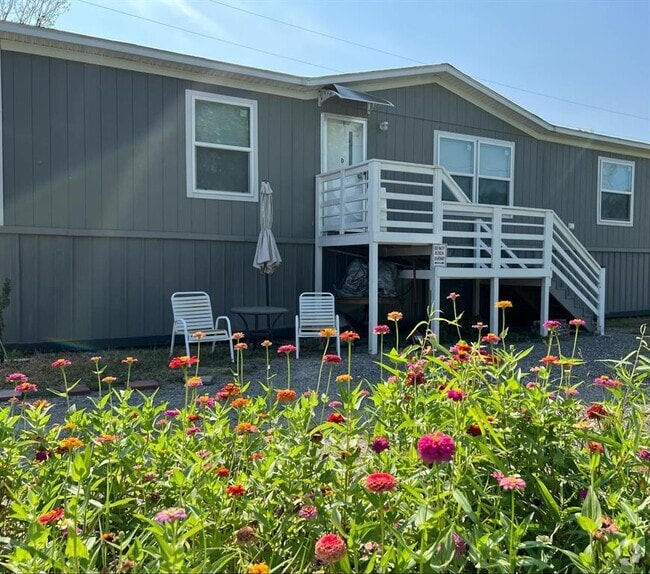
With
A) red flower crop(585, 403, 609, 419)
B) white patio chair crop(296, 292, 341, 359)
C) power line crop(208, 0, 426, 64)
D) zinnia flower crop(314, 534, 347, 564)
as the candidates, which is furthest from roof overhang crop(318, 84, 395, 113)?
power line crop(208, 0, 426, 64)

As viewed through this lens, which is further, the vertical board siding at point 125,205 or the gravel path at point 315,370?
the vertical board siding at point 125,205

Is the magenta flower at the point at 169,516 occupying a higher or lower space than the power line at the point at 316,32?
lower

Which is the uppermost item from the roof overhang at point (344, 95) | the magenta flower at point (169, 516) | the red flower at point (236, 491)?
the roof overhang at point (344, 95)

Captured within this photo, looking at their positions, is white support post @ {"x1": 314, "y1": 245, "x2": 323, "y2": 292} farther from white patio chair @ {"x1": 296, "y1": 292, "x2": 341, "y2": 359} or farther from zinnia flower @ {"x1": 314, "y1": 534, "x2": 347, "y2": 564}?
zinnia flower @ {"x1": 314, "y1": 534, "x2": 347, "y2": 564}

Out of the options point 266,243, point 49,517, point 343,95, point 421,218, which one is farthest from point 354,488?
point 421,218

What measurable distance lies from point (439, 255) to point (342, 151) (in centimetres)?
243

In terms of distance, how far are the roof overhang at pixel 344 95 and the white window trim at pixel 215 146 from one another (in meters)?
1.06

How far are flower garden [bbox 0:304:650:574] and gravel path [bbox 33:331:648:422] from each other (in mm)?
1604

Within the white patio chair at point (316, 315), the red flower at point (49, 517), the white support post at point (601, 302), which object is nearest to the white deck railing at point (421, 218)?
the white support post at point (601, 302)

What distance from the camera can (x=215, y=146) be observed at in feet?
24.3

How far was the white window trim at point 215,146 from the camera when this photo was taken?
720 centimetres

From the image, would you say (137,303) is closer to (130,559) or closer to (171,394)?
(171,394)

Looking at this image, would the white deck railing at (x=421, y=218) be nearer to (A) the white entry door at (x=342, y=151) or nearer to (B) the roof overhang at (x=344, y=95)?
(A) the white entry door at (x=342, y=151)

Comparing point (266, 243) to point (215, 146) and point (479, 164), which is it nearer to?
point (215, 146)
